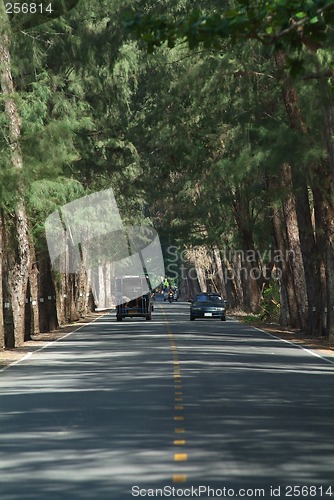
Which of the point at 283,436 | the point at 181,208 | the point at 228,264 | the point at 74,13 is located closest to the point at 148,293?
the point at 181,208

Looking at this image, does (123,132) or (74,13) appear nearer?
(74,13)

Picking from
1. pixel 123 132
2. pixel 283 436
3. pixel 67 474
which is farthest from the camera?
pixel 123 132

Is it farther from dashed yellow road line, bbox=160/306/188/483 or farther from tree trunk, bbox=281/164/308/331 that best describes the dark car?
dashed yellow road line, bbox=160/306/188/483

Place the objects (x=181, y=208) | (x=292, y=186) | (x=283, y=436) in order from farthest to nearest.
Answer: (x=181, y=208) → (x=292, y=186) → (x=283, y=436)

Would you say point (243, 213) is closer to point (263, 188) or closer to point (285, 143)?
point (263, 188)

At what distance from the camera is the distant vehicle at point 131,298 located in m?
66.7

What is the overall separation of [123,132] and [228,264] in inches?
1568

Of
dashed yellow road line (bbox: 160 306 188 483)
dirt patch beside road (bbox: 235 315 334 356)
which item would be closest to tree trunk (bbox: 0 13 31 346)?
dashed yellow road line (bbox: 160 306 188 483)

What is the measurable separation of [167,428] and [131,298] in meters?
50.8

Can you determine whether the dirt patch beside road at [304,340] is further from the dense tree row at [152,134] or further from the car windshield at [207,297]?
the car windshield at [207,297]

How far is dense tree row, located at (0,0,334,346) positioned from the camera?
115ft

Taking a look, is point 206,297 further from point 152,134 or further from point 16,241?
point 16,241

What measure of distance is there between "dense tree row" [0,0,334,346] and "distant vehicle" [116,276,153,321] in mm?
8108

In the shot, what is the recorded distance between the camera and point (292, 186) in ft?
137
